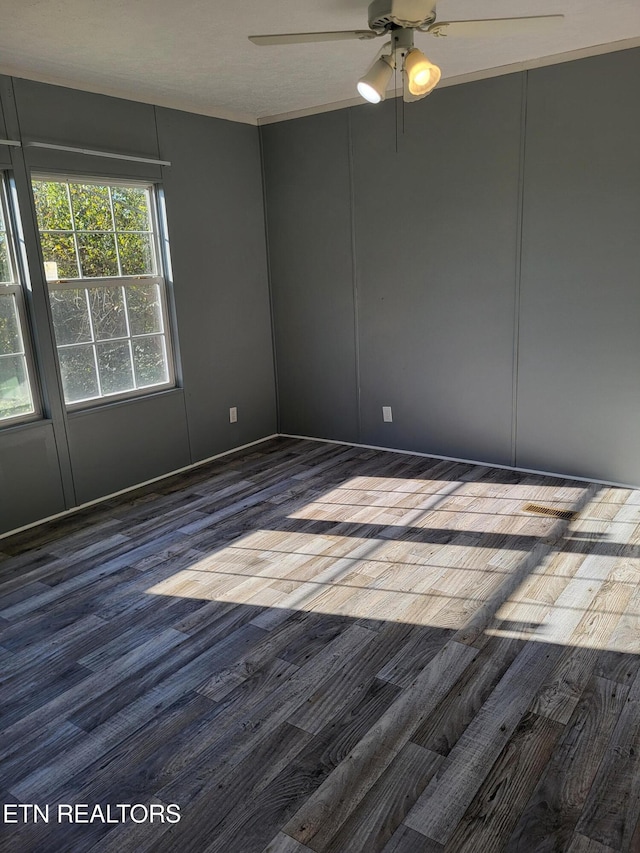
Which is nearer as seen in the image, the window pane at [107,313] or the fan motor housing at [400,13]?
the fan motor housing at [400,13]

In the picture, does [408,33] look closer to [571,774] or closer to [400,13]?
[400,13]

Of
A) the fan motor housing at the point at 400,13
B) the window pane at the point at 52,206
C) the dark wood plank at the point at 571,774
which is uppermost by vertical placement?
the fan motor housing at the point at 400,13

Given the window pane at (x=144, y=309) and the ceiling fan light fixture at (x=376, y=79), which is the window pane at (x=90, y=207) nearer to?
the window pane at (x=144, y=309)

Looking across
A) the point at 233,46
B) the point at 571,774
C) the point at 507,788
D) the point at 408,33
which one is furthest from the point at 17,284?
the point at 571,774

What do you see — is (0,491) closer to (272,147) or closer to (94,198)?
(94,198)

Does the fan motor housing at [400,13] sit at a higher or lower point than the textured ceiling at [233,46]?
lower

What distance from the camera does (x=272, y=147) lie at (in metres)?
5.02

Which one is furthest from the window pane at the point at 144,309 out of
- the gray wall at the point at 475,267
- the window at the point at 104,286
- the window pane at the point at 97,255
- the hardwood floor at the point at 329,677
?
the hardwood floor at the point at 329,677

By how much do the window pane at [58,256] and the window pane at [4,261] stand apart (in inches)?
7.8

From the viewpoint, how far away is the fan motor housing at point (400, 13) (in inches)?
92.4

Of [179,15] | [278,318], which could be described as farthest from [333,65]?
[278,318]

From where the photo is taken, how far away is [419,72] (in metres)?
Result: 2.33

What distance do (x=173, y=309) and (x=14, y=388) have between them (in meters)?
1.26

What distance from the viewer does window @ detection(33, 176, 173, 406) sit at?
3.87m
